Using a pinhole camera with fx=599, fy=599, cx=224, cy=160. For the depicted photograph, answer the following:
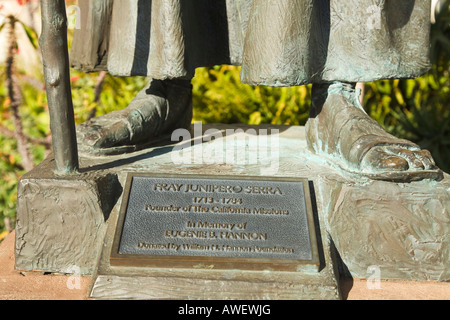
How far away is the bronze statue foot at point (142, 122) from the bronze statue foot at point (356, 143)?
57 centimetres

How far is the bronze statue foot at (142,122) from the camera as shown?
222 centimetres

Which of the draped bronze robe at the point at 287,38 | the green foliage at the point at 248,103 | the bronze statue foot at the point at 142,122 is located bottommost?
A: the green foliage at the point at 248,103

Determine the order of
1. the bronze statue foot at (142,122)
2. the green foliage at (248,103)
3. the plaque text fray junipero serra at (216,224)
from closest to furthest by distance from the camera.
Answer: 1. the plaque text fray junipero serra at (216,224)
2. the bronze statue foot at (142,122)
3. the green foliage at (248,103)

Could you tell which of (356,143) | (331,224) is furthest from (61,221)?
(356,143)

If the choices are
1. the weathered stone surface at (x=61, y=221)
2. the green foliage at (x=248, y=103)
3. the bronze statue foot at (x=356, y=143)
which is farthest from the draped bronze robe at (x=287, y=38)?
the green foliage at (x=248, y=103)

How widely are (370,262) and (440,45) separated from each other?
2.42 metres

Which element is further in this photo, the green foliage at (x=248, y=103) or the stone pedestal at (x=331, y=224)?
the green foliage at (x=248, y=103)

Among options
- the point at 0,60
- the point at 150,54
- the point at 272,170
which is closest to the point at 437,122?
the point at 272,170

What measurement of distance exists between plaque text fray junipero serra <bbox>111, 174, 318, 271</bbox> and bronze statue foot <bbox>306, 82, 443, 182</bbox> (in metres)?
0.20

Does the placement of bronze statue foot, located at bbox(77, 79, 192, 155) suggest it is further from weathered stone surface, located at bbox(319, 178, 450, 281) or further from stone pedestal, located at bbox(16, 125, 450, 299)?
weathered stone surface, located at bbox(319, 178, 450, 281)

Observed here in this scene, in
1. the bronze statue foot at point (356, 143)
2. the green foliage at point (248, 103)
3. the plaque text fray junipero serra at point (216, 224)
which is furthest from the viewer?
the green foliage at point (248, 103)

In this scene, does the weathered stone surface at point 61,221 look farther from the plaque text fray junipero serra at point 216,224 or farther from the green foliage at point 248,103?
the green foliage at point 248,103

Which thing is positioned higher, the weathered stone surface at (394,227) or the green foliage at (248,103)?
the weathered stone surface at (394,227)

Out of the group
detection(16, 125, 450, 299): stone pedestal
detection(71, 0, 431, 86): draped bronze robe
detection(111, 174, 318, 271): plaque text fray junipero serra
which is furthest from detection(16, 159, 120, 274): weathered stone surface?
detection(71, 0, 431, 86): draped bronze robe
